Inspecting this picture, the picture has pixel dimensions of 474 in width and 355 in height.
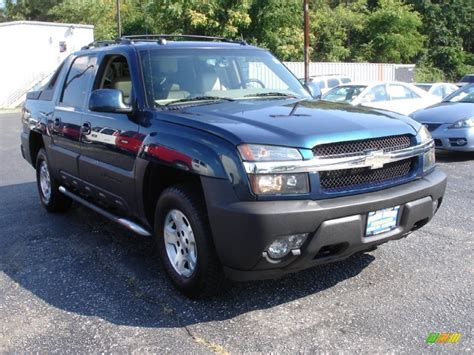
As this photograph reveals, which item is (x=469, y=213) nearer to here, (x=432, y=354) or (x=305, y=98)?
(x=305, y=98)

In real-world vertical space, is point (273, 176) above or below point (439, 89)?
above

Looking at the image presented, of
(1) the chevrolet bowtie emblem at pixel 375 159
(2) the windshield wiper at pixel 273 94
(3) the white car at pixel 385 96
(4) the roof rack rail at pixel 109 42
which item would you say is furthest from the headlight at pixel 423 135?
(3) the white car at pixel 385 96

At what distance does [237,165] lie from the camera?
10.3 ft

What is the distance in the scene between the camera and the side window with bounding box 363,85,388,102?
1218 cm

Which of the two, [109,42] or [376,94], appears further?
[376,94]

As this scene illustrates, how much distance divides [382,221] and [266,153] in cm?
93

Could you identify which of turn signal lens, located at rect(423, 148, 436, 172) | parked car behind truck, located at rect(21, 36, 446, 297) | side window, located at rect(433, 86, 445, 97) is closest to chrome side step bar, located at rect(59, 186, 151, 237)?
parked car behind truck, located at rect(21, 36, 446, 297)

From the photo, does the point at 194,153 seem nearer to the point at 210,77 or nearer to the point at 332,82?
the point at 210,77

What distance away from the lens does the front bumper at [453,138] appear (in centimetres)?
874

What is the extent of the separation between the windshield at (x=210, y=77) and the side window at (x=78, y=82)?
3.39ft

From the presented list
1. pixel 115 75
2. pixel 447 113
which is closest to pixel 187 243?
pixel 115 75

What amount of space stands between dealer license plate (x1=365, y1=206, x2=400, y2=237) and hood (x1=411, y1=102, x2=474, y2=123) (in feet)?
20.2

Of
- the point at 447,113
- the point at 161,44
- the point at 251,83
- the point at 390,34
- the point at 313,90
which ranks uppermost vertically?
the point at 390,34

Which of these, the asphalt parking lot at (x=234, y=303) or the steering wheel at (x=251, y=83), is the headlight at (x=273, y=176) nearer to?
the asphalt parking lot at (x=234, y=303)
